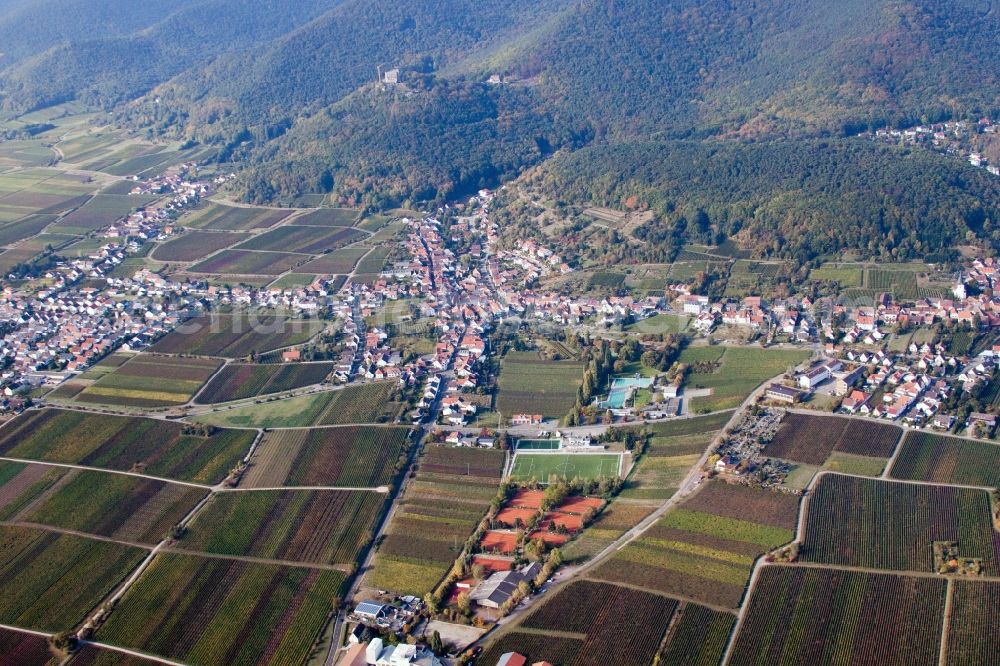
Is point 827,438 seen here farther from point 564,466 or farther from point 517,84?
point 517,84

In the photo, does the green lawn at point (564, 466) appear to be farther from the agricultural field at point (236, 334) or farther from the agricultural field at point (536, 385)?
the agricultural field at point (236, 334)

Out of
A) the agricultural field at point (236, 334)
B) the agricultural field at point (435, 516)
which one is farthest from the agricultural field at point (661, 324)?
the agricultural field at point (236, 334)

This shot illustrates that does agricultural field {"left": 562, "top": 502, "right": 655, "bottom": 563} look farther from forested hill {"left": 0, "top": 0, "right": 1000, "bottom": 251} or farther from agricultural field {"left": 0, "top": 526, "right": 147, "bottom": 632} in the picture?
forested hill {"left": 0, "top": 0, "right": 1000, "bottom": 251}

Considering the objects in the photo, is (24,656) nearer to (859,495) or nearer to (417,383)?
(417,383)

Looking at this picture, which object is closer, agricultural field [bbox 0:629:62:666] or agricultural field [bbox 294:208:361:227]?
agricultural field [bbox 0:629:62:666]

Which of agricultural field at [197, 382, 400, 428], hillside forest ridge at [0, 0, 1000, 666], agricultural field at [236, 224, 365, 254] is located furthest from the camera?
agricultural field at [236, 224, 365, 254]

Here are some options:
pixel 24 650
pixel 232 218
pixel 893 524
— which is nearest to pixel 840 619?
pixel 893 524

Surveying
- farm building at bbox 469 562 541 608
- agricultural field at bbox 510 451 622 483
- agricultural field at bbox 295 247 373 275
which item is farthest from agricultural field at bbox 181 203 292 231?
farm building at bbox 469 562 541 608
